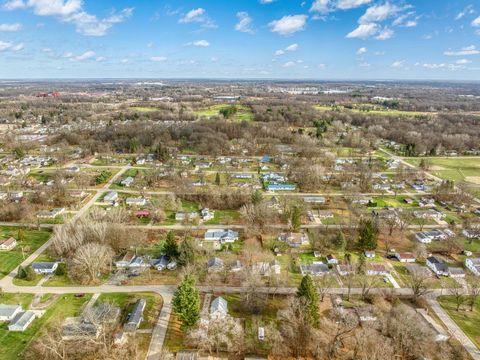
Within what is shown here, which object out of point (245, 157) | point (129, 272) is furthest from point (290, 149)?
point (129, 272)

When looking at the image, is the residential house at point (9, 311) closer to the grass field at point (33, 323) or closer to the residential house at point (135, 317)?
the grass field at point (33, 323)

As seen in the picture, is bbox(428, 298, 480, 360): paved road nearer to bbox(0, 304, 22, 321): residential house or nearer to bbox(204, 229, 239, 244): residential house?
bbox(204, 229, 239, 244): residential house

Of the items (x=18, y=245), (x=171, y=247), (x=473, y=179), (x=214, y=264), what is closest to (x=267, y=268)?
(x=214, y=264)

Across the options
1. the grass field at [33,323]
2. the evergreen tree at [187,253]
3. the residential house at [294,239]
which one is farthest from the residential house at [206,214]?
the grass field at [33,323]

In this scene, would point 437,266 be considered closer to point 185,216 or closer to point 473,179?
point 185,216

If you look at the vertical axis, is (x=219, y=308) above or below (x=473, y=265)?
above

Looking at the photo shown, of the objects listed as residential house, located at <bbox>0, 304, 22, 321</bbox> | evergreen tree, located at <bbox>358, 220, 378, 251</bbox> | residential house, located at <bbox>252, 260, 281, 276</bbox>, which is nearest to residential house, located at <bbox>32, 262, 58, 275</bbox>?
residential house, located at <bbox>0, 304, 22, 321</bbox>
